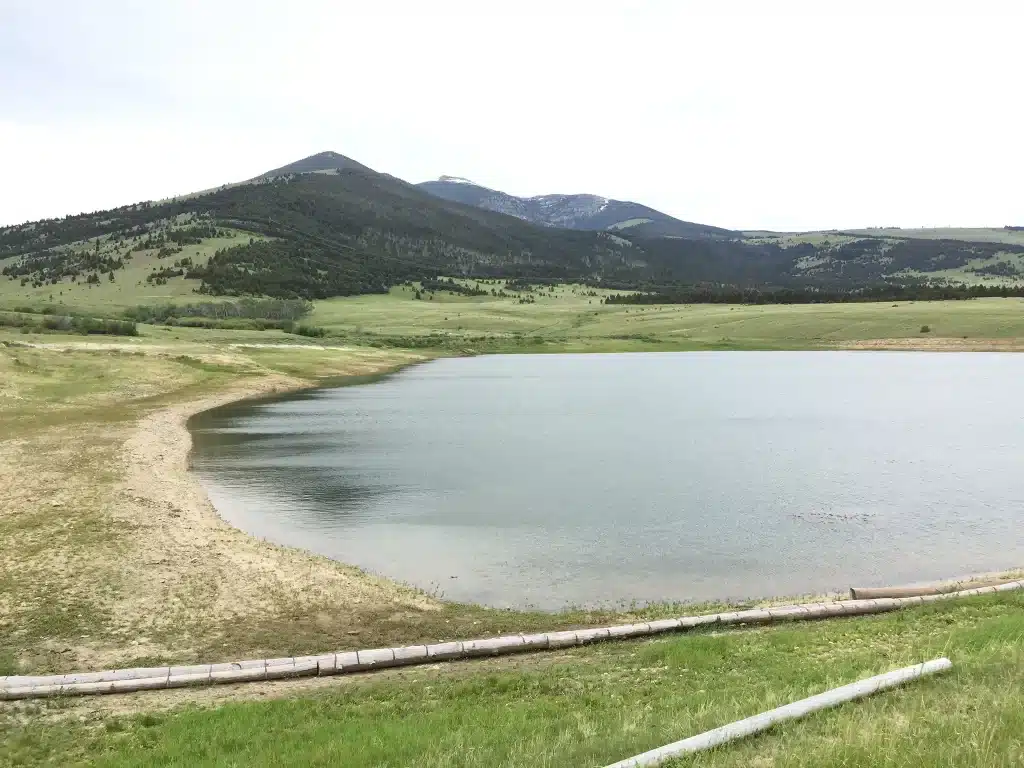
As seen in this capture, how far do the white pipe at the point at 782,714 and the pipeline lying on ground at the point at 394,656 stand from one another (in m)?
5.41

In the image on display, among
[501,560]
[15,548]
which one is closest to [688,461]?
[501,560]

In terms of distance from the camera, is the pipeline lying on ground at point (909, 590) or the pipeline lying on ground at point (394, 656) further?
the pipeline lying on ground at point (909, 590)

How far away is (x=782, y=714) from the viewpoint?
774 centimetres

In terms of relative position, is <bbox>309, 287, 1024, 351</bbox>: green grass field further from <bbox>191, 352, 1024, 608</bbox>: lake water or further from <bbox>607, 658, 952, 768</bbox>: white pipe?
<bbox>607, 658, 952, 768</bbox>: white pipe

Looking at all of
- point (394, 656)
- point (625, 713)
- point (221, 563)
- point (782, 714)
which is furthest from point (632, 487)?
point (782, 714)

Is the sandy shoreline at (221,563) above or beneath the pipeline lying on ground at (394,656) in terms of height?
beneath

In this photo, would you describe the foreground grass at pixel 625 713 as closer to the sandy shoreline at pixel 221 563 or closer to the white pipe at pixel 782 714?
the white pipe at pixel 782 714

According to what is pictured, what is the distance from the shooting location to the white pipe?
701 centimetres

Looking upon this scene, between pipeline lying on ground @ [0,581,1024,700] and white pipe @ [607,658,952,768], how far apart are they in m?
5.41

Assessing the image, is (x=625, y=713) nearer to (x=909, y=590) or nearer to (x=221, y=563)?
(x=909, y=590)

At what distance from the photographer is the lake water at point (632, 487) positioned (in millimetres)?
19922

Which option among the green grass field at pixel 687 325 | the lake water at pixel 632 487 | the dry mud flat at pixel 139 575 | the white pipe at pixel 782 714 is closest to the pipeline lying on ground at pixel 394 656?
the dry mud flat at pixel 139 575

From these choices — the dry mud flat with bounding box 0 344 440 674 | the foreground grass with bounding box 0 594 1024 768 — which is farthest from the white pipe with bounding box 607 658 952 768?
the dry mud flat with bounding box 0 344 440 674

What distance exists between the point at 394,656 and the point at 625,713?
4843 millimetres
